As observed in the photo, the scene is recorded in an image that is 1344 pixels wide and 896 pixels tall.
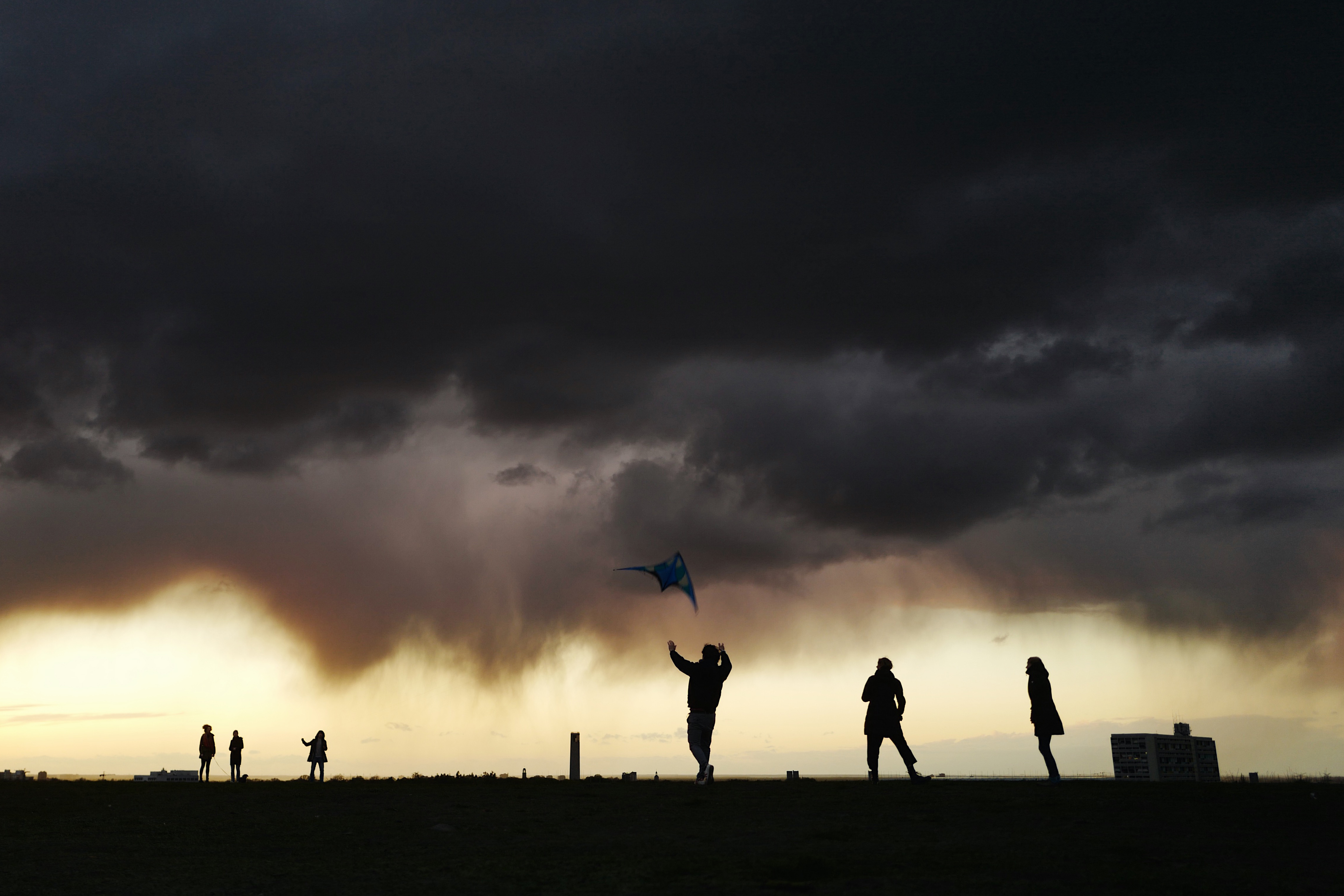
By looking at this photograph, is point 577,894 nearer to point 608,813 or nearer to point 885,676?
point 608,813

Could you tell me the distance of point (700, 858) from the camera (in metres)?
13.2

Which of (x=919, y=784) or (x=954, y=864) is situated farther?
(x=919, y=784)

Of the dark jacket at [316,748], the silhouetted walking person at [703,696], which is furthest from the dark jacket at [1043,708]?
the dark jacket at [316,748]

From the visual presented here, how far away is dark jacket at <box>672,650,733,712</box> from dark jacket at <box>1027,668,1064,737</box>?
628cm

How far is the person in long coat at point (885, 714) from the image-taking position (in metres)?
21.7

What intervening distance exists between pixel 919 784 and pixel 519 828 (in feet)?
26.5

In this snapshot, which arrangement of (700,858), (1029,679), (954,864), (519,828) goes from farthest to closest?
(1029,679) → (519,828) → (700,858) → (954,864)

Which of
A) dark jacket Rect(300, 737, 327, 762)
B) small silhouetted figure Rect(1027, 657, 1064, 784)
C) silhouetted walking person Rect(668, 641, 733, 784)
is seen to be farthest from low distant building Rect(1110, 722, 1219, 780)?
dark jacket Rect(300, 737, 327, 762)

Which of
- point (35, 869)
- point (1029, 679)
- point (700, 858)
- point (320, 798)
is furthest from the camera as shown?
point (320, 798)

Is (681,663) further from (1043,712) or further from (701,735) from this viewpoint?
(1043,712)

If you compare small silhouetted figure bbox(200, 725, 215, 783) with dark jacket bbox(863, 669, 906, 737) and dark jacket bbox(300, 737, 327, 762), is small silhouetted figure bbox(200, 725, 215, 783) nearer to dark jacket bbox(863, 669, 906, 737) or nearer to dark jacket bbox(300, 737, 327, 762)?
dark jacket bbox(300, 737, 327, 762)

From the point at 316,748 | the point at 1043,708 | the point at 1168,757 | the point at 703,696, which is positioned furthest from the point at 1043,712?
the point at 1168,757

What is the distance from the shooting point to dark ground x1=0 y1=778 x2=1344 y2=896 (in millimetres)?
11727

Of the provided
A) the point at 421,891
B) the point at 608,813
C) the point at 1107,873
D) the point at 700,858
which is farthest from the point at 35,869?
the point at 1107,873
